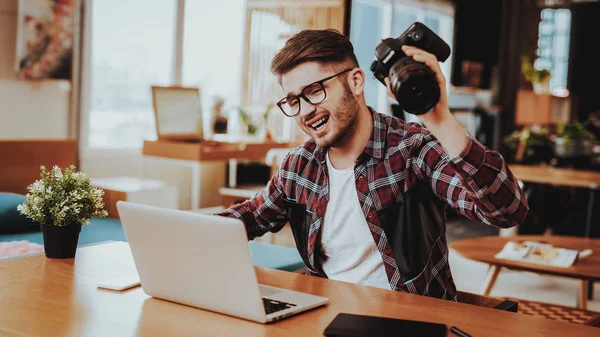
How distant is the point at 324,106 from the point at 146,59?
430 cm

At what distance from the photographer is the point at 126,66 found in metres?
5.61

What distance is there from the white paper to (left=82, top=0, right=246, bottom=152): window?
3.11 meters

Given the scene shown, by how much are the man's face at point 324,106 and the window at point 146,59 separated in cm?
369

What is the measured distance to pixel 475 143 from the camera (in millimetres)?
1427

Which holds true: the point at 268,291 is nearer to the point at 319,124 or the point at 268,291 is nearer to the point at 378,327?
the point at 378,327

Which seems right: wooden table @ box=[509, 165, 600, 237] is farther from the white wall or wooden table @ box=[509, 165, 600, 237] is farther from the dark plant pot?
the dark plant pot

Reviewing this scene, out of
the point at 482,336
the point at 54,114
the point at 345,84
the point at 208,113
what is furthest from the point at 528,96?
the point at 482,336

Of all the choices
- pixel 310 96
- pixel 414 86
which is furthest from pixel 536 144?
pixel 414 86

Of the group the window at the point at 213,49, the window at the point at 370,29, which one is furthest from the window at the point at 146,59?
the window at the point at 370,29

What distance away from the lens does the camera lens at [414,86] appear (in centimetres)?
131

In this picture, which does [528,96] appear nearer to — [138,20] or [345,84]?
[138,20]

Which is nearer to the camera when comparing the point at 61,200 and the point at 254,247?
the point at 61,200

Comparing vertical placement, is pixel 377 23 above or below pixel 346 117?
above

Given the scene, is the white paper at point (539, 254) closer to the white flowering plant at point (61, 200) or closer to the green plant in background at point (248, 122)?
Answer: the white flowering plant at point (61, 200)
